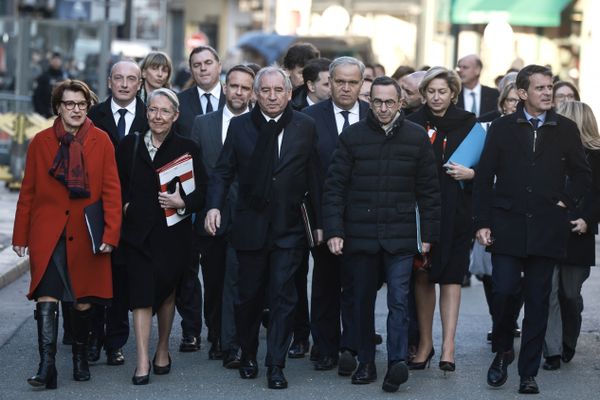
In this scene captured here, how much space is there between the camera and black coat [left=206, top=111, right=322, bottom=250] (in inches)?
358

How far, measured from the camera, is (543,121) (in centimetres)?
905

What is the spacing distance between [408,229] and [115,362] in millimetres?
2125

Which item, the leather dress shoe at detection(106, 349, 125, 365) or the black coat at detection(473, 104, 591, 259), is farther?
the leather dress shoe at detection(106, 349, 125, 365)

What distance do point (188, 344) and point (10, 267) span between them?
3.96m

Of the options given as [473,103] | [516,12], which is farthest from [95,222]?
[516,12]

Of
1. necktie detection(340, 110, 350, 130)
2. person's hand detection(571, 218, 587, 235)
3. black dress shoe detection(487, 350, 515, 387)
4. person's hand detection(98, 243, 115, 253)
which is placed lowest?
black dress shoe detection(487, 350, 515, 387)

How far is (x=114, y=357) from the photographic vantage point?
9.70 metres

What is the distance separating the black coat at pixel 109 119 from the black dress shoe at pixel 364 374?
223 cm

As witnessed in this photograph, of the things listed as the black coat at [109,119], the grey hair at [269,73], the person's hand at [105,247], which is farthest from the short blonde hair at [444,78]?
the person's hand at [105,247]

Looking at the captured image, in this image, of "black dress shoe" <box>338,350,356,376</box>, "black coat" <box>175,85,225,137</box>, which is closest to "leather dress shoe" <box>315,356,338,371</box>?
"black dress shoe" <box>338,350,356,376</box>

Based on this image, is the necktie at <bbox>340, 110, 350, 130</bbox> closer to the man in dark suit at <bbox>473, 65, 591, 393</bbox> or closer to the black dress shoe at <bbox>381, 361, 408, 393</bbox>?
the man in dark suit at <bbox>473, 65, 591, 393</bbox>

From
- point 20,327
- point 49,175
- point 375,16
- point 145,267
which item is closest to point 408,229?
point 145,267

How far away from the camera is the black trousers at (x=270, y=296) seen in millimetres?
9086

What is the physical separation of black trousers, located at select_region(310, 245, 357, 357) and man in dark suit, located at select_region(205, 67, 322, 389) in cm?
55
